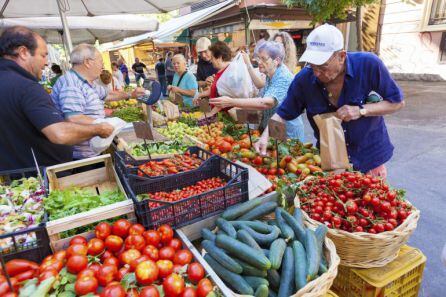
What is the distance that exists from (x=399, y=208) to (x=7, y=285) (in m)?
2.11

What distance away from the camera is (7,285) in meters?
1.21

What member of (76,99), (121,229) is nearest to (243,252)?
(121,229)

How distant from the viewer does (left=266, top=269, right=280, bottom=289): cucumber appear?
1.41 meters

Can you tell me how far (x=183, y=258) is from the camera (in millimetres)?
1459

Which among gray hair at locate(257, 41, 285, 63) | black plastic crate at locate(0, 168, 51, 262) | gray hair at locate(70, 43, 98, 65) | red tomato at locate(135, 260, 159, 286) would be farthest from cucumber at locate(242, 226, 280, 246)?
gray hair at locate(70, 43, 98, 65)

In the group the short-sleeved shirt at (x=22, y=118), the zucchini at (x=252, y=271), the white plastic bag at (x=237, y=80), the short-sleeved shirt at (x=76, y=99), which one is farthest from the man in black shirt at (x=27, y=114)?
the white plastic bag at (x=237, y=80)

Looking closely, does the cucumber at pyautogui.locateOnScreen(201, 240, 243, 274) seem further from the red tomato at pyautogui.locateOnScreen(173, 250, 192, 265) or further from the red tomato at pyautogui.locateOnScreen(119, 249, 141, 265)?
the red tomato at pyautogui.locateOnScreen(119, 249, 141, 265)

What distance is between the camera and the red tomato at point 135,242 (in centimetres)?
148

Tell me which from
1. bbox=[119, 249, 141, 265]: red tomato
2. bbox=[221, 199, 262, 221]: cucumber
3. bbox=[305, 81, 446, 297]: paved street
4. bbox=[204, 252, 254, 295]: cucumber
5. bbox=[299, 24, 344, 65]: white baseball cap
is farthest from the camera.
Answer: bbox=[305, 81, 446, 297]: paved street

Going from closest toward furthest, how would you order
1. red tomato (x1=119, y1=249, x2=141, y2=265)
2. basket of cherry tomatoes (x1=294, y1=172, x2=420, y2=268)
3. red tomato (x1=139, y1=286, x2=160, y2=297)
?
red tomato (x1=139, y1=286, x2=160, y2=297) → red tomato (x1=119, y1=249, x2=141, y2=265) → basket of cherry tomatoes (x1=294, y1=172, x2=420, y2=268)

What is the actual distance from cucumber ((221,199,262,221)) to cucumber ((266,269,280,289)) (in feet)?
1.39

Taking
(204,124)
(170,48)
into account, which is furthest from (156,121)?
(170,48)

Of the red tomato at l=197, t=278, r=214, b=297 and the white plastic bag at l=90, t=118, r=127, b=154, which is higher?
the white plastic bag at l=90, t=118, r=127, b=154

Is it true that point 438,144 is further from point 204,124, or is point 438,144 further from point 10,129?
point 10,129
